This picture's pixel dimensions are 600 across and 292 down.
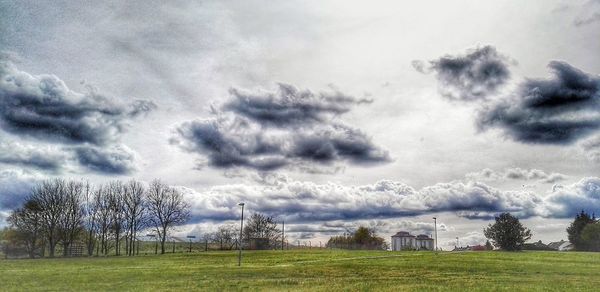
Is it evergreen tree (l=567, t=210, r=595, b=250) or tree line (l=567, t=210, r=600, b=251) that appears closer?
tree line (l=567, t=210, r=600, b=251)

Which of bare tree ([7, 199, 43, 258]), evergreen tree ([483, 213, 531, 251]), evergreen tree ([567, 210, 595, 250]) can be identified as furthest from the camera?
evergreen tree ([567, 210, 595, 250])

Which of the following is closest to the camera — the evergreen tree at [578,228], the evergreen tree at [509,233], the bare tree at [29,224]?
the bare tree at [29,224]

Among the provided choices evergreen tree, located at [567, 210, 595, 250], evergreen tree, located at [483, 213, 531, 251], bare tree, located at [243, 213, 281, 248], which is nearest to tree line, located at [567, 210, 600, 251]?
evergreen tree, located at [567, 210, 595, 250]

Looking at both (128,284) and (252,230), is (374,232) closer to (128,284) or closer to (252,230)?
(252,230)

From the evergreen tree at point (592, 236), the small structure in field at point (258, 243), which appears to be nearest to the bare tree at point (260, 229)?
the small structure in field at point (258, 243)

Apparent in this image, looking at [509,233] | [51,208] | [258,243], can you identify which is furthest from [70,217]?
[509,233]

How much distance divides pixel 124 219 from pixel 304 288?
311ft

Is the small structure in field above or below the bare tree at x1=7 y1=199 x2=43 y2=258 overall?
below

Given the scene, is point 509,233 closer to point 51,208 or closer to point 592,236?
point 592,236

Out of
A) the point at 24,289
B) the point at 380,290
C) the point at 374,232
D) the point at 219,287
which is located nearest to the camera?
the point at 380,290

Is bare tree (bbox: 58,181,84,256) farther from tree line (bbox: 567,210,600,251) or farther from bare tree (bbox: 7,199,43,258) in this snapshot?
tree line (bbox: 567,210,600,251)

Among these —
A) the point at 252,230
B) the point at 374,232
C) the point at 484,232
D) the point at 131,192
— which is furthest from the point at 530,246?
the point at 131,192

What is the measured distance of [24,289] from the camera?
29.2 metres

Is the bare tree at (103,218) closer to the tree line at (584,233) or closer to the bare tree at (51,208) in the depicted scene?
the bare tree at (51,208)
